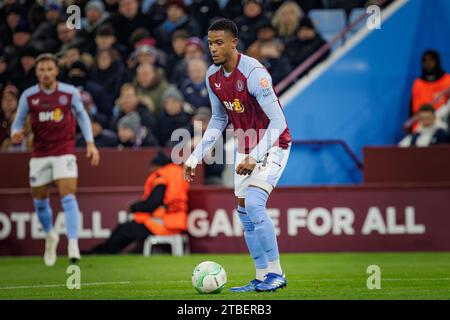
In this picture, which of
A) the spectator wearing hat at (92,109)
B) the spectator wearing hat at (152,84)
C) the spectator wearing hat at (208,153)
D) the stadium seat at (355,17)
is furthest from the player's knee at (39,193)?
the stadium seat at (355,17)

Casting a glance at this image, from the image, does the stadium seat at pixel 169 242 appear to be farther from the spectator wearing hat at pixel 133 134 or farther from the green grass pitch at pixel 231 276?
the spectator wearing hat at pixel 133 134

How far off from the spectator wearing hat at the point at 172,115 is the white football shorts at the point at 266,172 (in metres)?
6.28

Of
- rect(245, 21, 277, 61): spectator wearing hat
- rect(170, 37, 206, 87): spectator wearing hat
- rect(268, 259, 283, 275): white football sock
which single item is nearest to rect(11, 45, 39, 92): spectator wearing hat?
rect(170, 37, 206, 87): spectator wearing hat

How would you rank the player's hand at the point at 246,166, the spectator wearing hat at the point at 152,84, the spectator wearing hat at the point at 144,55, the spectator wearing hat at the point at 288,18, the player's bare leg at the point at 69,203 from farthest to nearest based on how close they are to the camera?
the spectator wearing hat at the point at 288,18, the spectator wearing hat at the point at 144,55, the spectator wearing hat at the point at 152,84, the player's bare leg at the point at 69,203, the player's hand at the point at 246,166

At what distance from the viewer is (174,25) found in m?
16.8

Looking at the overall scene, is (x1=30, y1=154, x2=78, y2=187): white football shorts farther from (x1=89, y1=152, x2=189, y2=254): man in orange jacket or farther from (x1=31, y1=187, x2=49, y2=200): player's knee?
(x1=89, y1=152, x2=189, y2=254): man in orange jacket

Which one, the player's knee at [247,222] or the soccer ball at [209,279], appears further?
the player's knee at [247,222]

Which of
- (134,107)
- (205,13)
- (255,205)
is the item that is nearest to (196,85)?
(134,107)

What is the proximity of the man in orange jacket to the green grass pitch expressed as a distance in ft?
1.14

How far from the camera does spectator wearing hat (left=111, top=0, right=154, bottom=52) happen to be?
17.0 metres

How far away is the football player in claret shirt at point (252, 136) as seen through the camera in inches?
328

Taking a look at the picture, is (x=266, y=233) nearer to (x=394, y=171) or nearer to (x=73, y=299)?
(x=73, y=299)

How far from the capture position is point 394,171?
1422cm

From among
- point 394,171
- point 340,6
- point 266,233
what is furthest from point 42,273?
point 340,6
